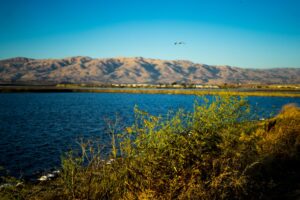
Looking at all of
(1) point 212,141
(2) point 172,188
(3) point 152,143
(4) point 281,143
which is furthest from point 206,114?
(4) point 281,143

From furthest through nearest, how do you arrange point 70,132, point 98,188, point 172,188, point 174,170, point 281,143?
1. point 70,132
2. point 281,143
3. point 98,188
4. point 174,170
5. point 172,188

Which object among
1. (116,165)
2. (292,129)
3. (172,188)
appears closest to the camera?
(172,188)

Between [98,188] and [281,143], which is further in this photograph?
[281,143]

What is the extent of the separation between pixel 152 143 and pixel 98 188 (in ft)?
8.85

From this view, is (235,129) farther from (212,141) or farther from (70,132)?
(70,132)

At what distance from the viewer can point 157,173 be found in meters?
9.99

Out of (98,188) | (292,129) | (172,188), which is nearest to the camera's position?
(172,188)

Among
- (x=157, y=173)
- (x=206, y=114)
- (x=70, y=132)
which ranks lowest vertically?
(x=70, y=132)

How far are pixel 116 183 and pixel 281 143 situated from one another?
10.2 meters

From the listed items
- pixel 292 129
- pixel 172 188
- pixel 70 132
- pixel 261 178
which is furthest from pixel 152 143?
pixel 70 132

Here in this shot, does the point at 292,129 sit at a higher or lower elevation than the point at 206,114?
lower

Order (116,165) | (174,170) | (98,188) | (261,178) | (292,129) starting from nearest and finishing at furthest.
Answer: (174,170), (98,188), (116,165), (261,178), (292,129)

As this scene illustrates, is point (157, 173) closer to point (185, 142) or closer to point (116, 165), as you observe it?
point (185, 142)

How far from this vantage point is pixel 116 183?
1103cm
